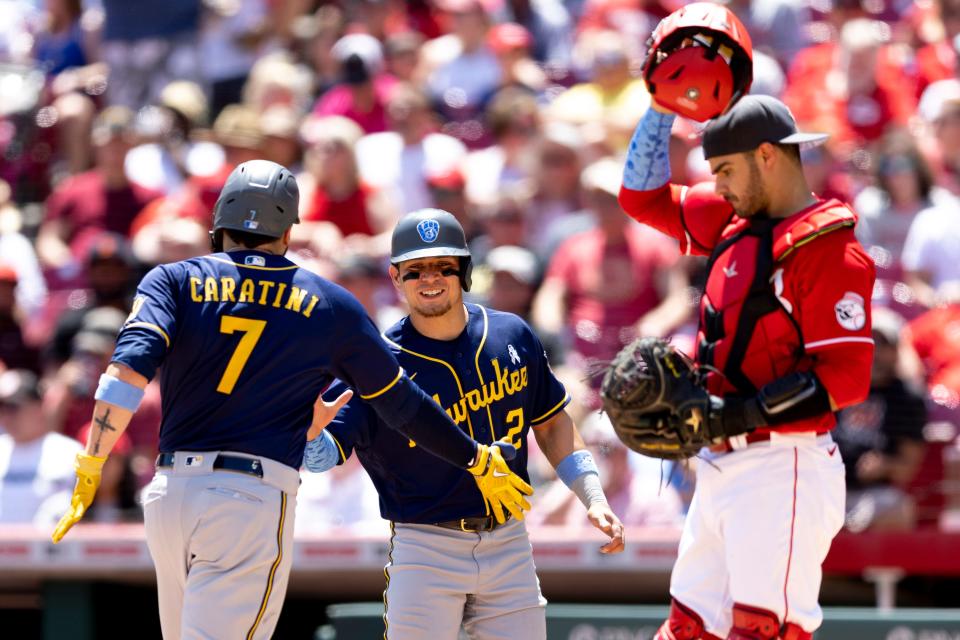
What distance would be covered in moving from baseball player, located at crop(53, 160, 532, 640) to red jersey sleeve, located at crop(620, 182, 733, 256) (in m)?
0.98

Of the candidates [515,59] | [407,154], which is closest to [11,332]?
[407,154]

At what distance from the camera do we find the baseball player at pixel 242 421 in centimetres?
456

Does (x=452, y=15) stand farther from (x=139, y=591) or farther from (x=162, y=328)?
(x=162, y=328)

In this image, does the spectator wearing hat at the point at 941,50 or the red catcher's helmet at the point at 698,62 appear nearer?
the red catcher's helmet at the point at 698,62

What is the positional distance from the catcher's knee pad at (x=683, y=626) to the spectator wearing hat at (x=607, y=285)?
2.92 meters

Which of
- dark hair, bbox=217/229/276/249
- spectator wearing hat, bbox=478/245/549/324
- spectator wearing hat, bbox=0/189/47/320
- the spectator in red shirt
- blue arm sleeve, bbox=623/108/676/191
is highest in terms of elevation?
the spectator in red shirt

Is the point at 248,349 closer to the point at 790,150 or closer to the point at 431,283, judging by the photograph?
the point at 431,283

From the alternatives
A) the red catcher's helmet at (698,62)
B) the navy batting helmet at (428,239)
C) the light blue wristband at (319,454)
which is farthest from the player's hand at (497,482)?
the red catcher's helmet at (698,62)

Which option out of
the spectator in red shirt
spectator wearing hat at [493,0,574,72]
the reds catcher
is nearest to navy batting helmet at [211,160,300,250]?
the reds catcher

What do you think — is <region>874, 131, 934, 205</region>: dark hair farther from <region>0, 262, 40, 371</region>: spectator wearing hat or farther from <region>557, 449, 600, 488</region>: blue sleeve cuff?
<region>0, 262, 40, 371</region>: spectator wearing hat

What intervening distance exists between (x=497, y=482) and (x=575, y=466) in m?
0.39

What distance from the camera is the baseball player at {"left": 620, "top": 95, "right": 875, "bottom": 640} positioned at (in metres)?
4.49

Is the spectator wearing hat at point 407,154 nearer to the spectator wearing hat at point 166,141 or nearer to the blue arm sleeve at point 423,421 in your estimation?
the spectator wearing hat at point 166,141

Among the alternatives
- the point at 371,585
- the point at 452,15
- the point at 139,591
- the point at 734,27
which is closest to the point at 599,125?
the point at 452,15
